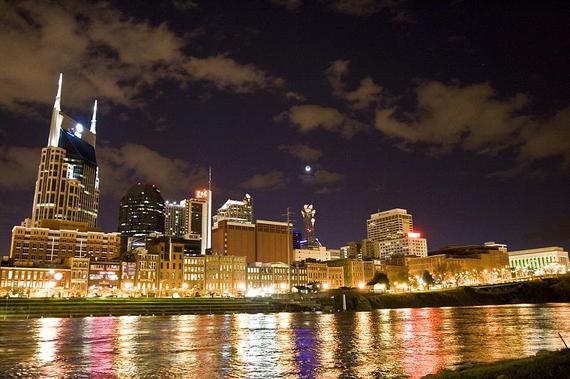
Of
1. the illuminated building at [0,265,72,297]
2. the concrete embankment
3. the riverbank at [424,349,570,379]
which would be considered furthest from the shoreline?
the riverbank at [424,349,570,379]

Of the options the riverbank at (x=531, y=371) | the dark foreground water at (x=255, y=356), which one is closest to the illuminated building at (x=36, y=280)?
the dark foreground water at (x=255, y=356)

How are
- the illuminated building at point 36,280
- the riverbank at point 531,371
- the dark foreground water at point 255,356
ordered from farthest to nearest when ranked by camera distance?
the illuminated building at point 36,280 < the dark foreground water at point 255,356 < the riverbank at point 531,371

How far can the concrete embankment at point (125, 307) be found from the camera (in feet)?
396

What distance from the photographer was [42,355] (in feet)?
129

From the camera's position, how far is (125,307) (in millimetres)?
134375

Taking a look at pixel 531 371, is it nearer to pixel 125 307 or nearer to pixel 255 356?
pixel 255 356

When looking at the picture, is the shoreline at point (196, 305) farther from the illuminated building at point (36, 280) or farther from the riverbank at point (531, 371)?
the riverbank at point (531, 371)

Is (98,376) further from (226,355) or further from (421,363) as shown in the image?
(421,363)

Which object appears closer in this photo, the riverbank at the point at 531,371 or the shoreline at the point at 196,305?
the riverbank at the point at 531,371

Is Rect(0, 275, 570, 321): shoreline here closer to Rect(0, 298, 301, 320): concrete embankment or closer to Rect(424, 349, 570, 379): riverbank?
Rect(0, 298, 301, 320): concrete embankment

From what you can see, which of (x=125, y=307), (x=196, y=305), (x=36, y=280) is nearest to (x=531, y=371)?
(x=125, y=307)

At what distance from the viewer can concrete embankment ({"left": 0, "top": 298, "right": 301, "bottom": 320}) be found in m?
121

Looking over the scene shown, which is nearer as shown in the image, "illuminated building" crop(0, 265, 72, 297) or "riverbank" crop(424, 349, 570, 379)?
"riverbank" crop(424, 349, 570, 379)

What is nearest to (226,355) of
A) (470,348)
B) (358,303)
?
(470,348)
